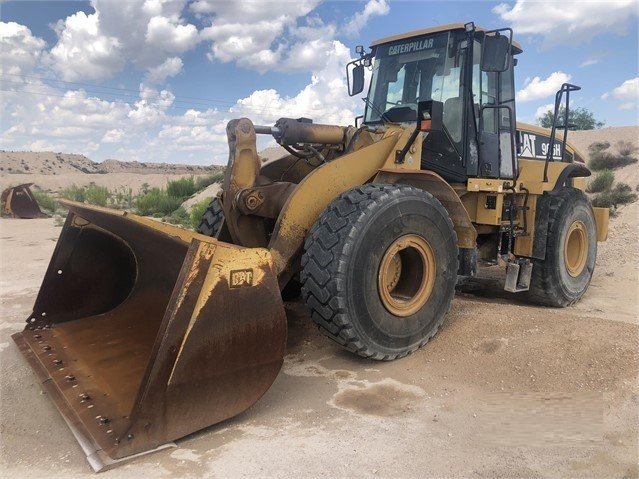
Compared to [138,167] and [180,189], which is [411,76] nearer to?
[180,189]

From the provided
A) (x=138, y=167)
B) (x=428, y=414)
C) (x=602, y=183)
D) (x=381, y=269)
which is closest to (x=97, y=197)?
(x=602, y=183)

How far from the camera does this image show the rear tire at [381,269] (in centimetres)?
364

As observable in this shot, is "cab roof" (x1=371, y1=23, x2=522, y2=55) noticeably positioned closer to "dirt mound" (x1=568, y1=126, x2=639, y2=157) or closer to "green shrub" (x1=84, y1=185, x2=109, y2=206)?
A: "green shrub" (x1=84, y1=185, x2=109, y2=206)

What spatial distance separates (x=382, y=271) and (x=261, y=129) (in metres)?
1.62

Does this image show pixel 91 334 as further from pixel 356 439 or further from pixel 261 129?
pixel 356 439

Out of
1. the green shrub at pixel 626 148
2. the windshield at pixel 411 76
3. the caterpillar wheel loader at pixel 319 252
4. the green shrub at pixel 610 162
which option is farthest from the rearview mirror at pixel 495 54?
the green shrub at pixel 626 148

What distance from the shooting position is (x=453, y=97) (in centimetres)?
523

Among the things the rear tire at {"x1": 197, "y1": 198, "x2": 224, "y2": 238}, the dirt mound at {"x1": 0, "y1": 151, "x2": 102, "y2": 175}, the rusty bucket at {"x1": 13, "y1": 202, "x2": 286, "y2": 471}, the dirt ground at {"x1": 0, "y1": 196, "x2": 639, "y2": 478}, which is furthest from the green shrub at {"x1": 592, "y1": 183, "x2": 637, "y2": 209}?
the dirt mound at {"x1": 0, "y1": 151, "x2": 102, "y2": 175}

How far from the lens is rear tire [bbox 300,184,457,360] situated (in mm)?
3645

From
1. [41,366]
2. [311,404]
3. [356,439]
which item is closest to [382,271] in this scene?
[311,404]

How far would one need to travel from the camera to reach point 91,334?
14.2 ft

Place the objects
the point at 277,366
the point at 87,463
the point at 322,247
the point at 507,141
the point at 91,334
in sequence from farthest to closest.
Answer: the point at 507,141
the point at 91,334
the point at 322,247
the point at 277,366
the point at 87,463

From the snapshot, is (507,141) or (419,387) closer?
(419,387)

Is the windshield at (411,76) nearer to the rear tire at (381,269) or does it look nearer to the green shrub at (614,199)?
the rear tire at (381,269)
